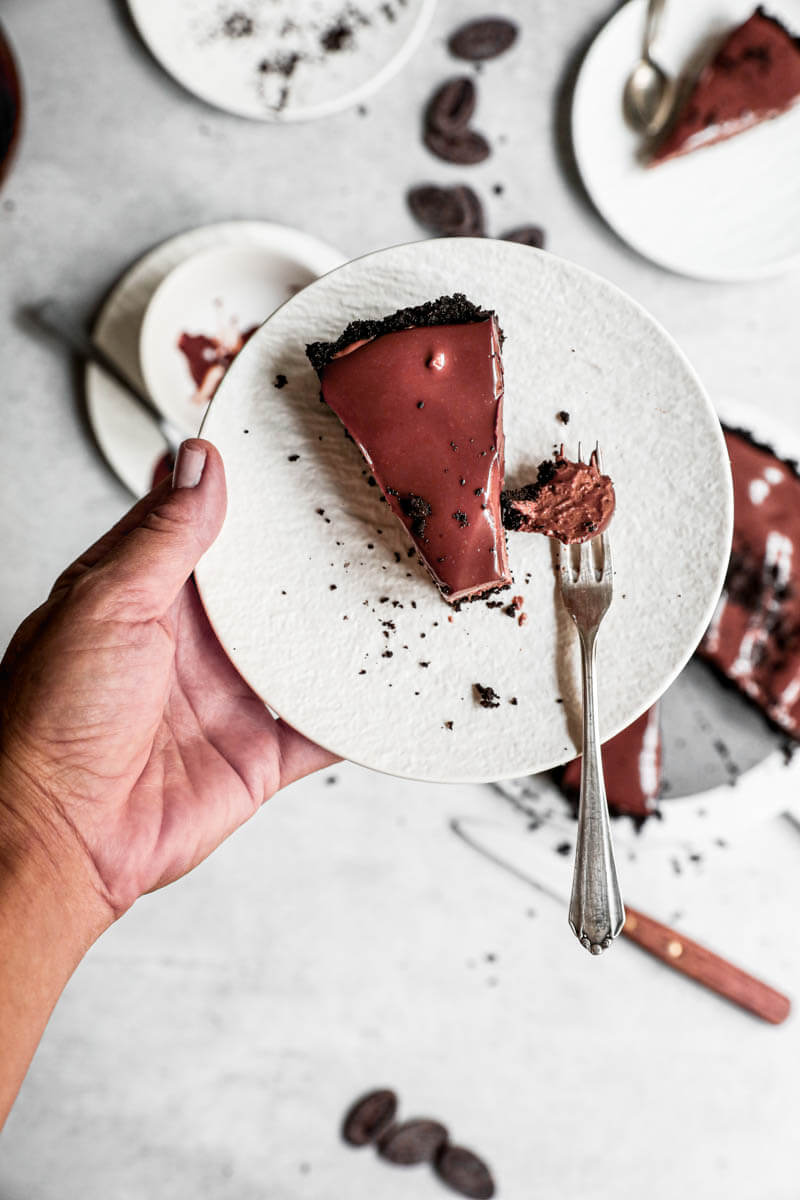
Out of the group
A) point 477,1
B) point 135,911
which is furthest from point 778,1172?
point 477,1

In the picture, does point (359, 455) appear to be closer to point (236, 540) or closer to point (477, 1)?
point (236, 540)

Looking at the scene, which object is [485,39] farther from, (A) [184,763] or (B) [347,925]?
(B) [347,925]

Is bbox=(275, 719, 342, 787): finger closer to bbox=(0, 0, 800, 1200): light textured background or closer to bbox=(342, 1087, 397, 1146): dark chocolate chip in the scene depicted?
bbox=(0, 0, 800, 1200): light textured background

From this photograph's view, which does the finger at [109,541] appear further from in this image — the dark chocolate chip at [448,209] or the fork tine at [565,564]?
the dark chocolate chip at [448,209]

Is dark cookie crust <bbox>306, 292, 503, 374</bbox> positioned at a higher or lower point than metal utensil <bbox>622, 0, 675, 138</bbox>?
lower

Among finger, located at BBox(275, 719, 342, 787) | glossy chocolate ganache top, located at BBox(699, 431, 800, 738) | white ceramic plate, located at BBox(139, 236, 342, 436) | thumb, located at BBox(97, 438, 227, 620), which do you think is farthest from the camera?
glossy chocolate ganache top, located at BBox(699, 431, 800, 738)

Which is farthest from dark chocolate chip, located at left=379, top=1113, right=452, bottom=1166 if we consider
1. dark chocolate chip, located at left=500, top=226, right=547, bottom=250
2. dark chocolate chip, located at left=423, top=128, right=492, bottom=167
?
dark chocolate chip, located at left=423, top=128, right=492, bottom=167
